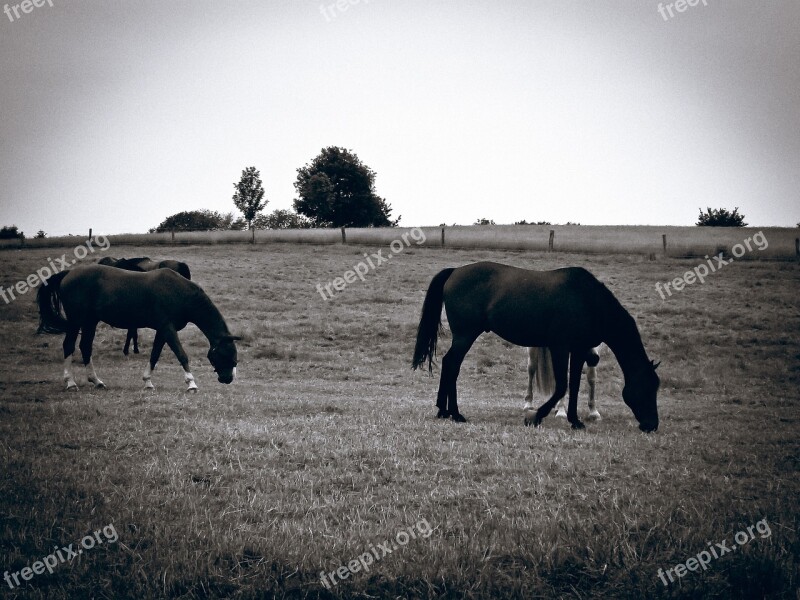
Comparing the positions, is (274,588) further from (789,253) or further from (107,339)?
(789,253)

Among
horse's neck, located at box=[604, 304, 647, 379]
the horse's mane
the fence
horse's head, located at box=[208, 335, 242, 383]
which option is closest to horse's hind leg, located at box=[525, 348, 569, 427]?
horse's neck, located at box=[604, 304, 647, 379]

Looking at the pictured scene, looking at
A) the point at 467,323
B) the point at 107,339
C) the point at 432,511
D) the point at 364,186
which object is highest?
the point at 364,186

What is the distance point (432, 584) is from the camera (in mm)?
3695

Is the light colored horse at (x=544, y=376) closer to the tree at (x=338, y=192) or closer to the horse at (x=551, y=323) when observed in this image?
the horse at (x=551, y=323)

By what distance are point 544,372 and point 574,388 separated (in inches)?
61.3

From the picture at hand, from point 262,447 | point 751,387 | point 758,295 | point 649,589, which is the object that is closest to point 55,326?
point 262,447

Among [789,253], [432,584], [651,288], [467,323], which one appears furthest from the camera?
[789,253]

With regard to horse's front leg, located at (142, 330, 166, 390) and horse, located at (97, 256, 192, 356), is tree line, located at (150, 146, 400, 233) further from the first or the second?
horse's front leg, located at (142, 330, 166, 390)

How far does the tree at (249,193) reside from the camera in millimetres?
90312

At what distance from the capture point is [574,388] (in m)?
9.14

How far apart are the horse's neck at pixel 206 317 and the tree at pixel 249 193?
81.5 meters

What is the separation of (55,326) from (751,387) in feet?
55.7

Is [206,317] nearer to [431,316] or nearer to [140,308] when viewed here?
[140,308]

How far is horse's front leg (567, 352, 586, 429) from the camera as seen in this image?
8.95 m
